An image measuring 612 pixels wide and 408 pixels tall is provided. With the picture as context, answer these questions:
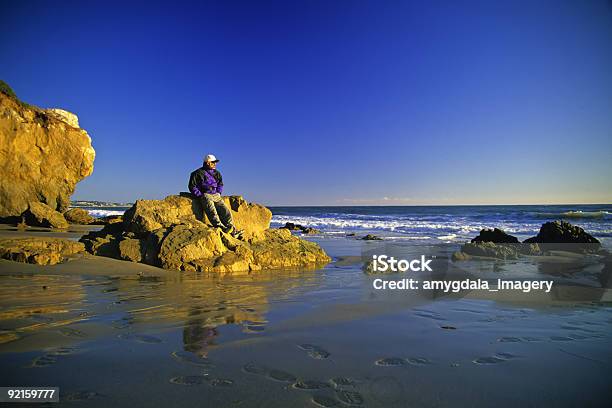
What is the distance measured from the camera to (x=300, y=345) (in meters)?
2.59

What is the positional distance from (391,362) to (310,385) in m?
0.63

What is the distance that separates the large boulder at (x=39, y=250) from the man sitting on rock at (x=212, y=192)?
2.44m

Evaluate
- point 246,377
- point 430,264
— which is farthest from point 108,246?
point 430,264

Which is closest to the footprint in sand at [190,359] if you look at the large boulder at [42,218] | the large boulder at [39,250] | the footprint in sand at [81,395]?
the footprint in sand at [81,395]

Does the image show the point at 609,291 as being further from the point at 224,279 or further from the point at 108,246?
the point at 108,246

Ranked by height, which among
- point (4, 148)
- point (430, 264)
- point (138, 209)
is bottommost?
point (430, 264)

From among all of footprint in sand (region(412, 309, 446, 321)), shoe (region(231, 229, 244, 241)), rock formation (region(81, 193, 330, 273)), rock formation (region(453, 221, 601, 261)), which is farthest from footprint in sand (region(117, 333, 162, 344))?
rock formation (region(453, 221, 601, 261))

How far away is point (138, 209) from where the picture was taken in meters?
7.22

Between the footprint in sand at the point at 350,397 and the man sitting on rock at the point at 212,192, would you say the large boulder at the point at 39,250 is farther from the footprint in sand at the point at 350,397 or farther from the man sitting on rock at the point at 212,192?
the footprint in sand at the point at 350,397

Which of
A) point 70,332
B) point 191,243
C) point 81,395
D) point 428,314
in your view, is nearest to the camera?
point 81,395

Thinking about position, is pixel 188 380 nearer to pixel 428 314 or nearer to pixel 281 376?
pixel 281 376

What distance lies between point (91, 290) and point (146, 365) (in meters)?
2.74

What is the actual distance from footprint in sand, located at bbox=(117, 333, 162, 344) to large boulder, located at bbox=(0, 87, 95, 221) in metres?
16.4

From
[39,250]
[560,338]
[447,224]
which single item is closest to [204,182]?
[39,250]
